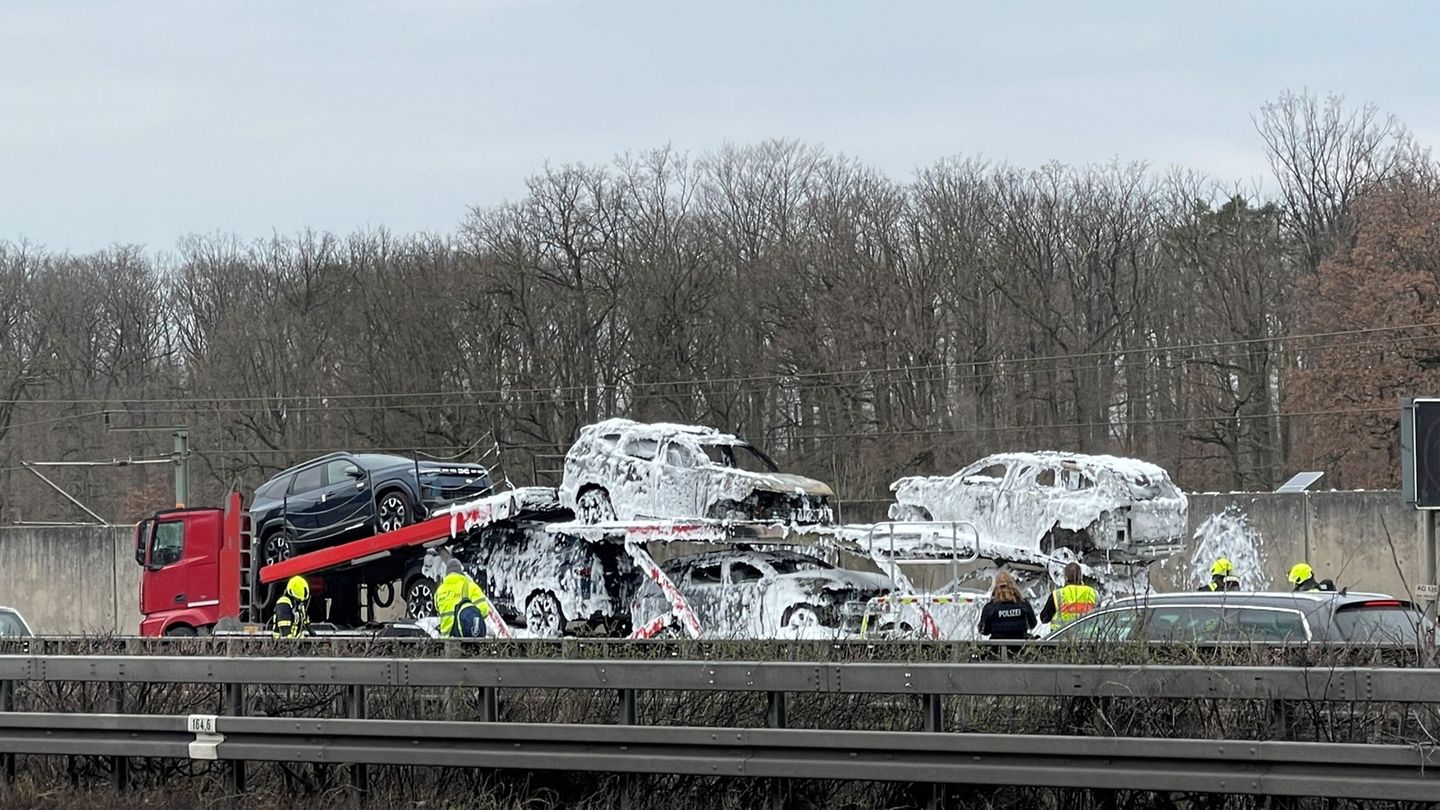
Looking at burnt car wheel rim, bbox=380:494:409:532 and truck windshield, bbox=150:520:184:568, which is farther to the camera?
truck windshield, bbox=150:520:184:568

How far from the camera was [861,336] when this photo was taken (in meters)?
46.1

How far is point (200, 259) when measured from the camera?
62750 millimetres

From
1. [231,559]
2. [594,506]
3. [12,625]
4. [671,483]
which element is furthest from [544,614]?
[12,625]

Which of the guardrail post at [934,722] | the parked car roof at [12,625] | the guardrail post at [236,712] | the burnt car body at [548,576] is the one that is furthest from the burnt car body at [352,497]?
the guardrail post at [934,722]

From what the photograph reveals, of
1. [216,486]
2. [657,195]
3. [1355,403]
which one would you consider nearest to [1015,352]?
[1355,403]

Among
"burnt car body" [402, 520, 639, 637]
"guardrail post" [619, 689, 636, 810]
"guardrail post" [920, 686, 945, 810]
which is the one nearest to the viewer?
"guardrail post" [920, 686, 945, 810]

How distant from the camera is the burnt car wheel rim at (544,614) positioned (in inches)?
849

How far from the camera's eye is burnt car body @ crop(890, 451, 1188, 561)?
20047 mm

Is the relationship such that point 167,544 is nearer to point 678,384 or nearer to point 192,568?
point 192,568

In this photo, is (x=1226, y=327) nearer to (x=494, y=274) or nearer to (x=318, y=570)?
(x=494, y=274)

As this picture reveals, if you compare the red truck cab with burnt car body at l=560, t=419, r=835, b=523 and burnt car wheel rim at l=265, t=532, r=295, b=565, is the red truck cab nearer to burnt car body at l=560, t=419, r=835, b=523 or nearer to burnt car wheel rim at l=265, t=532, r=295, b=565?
burnt car wheel rim at l=265, t=532, r=295, b=565

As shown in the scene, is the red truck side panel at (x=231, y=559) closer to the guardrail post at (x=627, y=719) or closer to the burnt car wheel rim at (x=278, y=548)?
the burnt car wheel rim at (x=278, y=548)

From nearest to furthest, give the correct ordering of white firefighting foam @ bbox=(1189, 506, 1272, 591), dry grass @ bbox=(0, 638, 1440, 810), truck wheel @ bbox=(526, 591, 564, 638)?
dry grass @ bbox=(0, 638, 1440, 810) → truck wheel @ bbox=(526, 591, 564, 638) → white firefighting foam @ bbox=(1189, 506, 1272, 591)

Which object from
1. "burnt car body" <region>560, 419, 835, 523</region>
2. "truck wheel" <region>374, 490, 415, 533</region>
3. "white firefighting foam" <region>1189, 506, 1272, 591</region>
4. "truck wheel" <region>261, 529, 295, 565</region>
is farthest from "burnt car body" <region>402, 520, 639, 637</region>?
"white firefighting foam" <region>1189, 506, 1272, 591</region>
